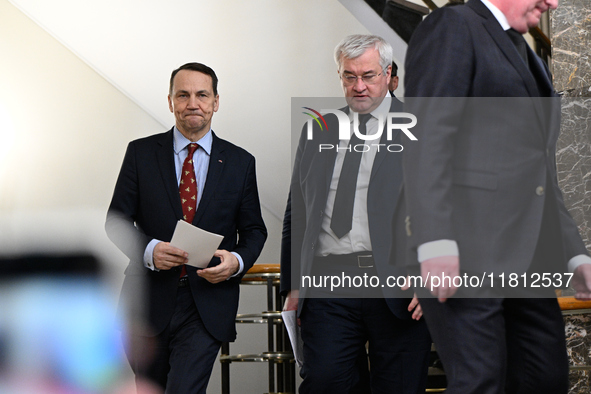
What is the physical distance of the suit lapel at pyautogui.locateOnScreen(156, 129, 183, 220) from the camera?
7.79 feet

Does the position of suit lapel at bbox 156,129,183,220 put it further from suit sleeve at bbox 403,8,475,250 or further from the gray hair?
suit sleeve at bbox 403,8,475,250

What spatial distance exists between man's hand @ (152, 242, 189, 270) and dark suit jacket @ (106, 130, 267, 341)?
2.7 inches

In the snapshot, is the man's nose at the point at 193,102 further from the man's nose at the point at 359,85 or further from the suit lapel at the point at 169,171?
the man's nose at the point at 359,85

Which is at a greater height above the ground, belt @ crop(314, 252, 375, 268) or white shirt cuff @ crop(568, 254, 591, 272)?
belt @ crop(314, 252, 375, 268)

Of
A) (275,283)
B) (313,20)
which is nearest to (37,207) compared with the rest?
(275,283)

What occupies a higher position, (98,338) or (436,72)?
(436,72)

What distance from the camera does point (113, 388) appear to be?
41 centimetres

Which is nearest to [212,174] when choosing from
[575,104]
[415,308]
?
[415,308]

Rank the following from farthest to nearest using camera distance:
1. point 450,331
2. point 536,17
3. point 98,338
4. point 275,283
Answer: point 275,283 → point 536,17 → point 450,331 → point 98,338

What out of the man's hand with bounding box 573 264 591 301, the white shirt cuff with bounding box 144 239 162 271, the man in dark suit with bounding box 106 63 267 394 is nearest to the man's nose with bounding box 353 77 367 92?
the man in dark suit with bounding box 106 63 267 394

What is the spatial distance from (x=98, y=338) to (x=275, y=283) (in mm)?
2746

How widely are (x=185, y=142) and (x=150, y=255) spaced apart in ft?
1.63

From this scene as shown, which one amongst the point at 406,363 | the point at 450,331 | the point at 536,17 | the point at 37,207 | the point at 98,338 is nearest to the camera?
the point at 98,338

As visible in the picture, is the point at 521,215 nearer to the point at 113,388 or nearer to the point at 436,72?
the point at 436,72
